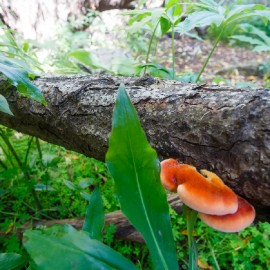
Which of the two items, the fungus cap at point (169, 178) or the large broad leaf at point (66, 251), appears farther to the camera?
the fungus cap at point (169, 178)

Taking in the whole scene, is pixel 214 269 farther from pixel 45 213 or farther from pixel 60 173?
pixel 60 173

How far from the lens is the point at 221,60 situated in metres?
6.11

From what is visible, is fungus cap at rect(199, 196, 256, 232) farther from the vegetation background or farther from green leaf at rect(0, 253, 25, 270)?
green leaf at rect(0, 253, 25, 270)

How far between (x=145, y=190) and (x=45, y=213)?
109cm

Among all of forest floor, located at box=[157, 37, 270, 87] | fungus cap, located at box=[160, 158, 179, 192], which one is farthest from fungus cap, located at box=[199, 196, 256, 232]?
forest floor, located at box=[157, 37, 270, 87]

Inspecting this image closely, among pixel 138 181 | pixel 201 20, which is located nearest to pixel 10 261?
pixel 138 181

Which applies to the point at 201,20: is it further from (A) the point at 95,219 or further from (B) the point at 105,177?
(B) the point at 105,177

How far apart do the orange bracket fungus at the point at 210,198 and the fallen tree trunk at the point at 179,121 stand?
63 millimetres

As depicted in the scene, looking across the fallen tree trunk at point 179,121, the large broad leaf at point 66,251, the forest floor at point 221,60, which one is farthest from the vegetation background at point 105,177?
the forest floor at point 221,60

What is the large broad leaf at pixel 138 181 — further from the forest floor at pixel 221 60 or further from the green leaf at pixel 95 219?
the forest floor at pixel 221 60

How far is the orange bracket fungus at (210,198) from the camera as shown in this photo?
2.11 feet

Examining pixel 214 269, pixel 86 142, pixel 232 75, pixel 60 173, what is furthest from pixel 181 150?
pixel 232 75

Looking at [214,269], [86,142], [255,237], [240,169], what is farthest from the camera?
[255,237]

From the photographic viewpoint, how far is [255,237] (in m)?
1.46
